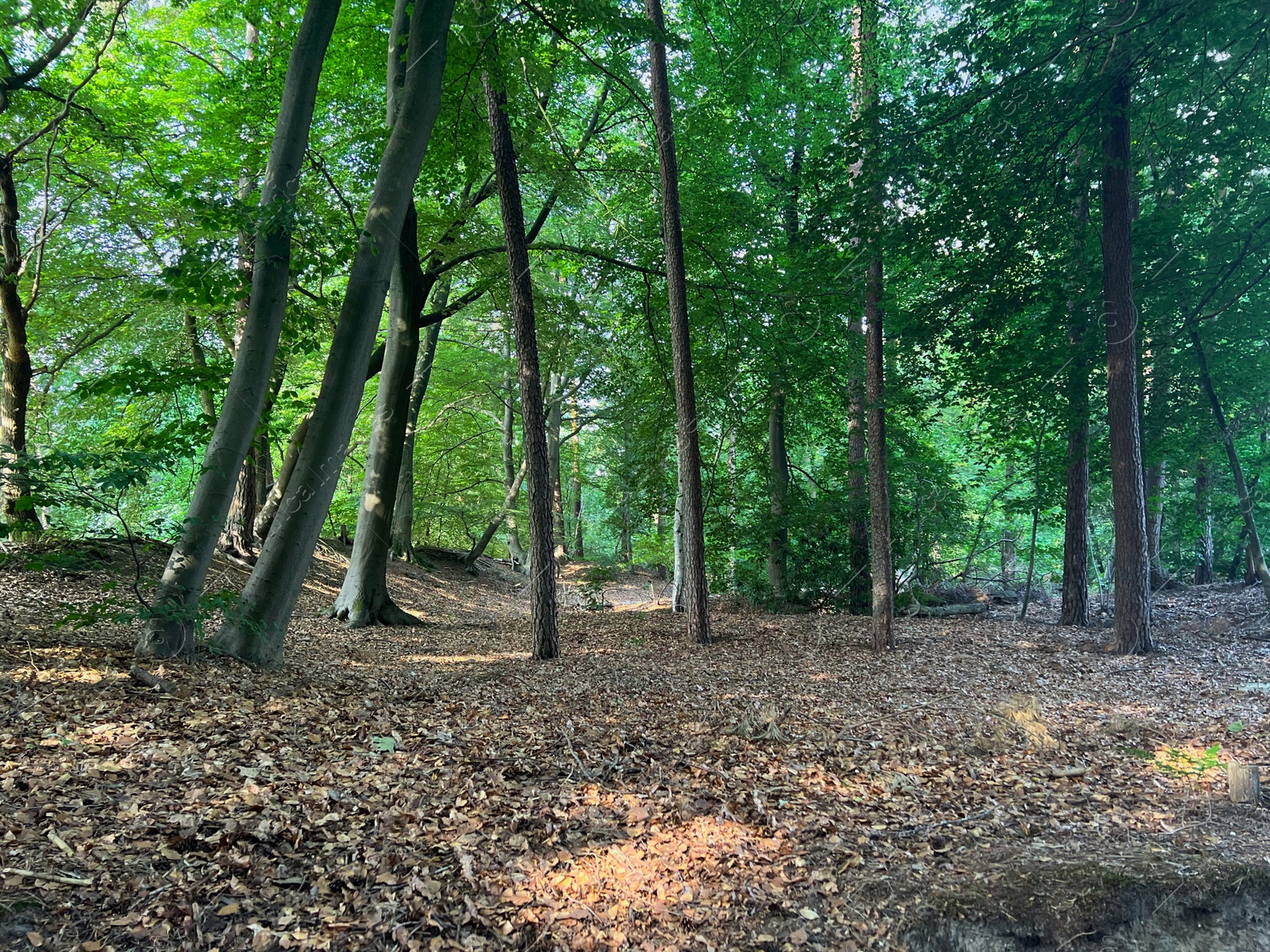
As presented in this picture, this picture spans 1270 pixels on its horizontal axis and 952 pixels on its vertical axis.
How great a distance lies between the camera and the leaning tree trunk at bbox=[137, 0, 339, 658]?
17.4 ft

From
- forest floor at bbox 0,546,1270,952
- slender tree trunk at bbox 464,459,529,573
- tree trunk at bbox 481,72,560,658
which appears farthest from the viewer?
slender tree trunk at bbox 464,459,529,573

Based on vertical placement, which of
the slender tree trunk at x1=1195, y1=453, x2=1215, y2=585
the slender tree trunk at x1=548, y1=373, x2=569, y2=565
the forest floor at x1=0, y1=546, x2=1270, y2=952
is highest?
the slender tree trunk at x1=548, y1=373, x2=569, y2=565

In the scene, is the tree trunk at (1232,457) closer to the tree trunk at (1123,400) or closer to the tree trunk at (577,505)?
the tree trunk at (1123,400)

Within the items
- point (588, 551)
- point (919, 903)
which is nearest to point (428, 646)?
point (919, 903)

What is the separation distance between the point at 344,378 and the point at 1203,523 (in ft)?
70.1

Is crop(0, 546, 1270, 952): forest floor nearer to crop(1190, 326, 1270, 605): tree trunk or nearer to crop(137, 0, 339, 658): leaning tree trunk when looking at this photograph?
crop(137, 0, 339, 658): leaning tree trunk

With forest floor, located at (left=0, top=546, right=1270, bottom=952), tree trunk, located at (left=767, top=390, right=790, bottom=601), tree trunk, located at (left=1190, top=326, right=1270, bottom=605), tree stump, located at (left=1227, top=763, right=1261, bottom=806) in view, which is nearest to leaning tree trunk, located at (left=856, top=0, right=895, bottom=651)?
forest floor, located at (left=0, top=546, right=1270, bottom=952)

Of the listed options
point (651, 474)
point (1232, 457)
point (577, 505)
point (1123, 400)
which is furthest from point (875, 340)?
point (577, 505)

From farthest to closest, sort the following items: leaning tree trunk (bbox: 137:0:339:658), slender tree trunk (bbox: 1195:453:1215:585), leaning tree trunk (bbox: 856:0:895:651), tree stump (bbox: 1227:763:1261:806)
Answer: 1. slender tree trunk (bbox: 1195:453:1215:585)
2. leaning tree trunk (bbox: 856:0:895:651)
3. leaning tree trunk (bbox: 137:0:339:658)
4. tree stump (bbox: 1227:763:1261:806)

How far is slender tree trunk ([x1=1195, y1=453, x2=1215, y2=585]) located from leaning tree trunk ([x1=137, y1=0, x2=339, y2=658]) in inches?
715

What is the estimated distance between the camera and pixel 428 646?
9.34 meters

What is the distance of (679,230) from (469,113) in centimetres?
333

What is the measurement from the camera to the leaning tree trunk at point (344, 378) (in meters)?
5.92

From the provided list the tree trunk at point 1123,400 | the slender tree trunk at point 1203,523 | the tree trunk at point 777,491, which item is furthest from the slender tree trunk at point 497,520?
the slender tree trunk at point 1203,523
